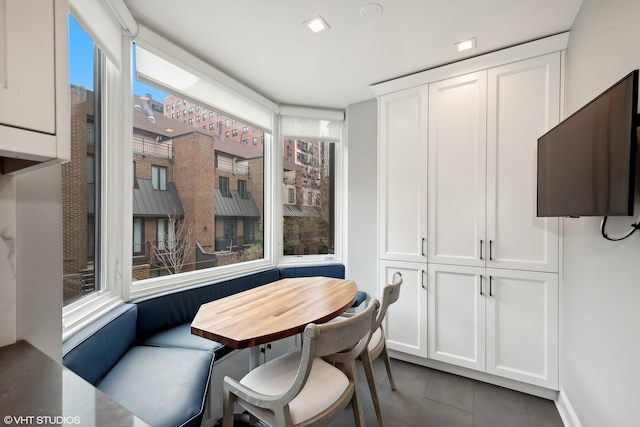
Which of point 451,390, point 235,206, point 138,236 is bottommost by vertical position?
point 451,390

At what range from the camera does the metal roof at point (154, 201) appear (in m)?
2.10

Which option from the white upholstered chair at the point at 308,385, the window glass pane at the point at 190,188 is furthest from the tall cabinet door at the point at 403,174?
the window glass pane at the point at 190,188

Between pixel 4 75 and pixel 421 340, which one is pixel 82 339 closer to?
pixel 4 75

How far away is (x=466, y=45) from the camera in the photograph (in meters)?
2.13

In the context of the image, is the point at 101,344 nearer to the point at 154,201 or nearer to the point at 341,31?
the point at 154,201

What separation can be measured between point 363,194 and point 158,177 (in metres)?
1.99

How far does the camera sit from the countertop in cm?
49

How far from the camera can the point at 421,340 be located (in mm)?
2445

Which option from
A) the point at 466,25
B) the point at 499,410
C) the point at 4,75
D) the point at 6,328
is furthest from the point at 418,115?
the point at 6,328

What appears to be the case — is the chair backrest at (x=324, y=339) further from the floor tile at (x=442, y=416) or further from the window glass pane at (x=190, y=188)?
the window glass pane at (x=190, y=188)

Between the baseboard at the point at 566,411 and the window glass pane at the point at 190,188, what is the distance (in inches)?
112

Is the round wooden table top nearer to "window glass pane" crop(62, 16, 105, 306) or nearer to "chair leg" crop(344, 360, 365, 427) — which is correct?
"chair leg" crop(344, 360, 365, 427)

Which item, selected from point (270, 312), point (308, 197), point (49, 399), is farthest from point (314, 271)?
point (49, 399)

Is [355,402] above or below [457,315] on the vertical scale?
below
